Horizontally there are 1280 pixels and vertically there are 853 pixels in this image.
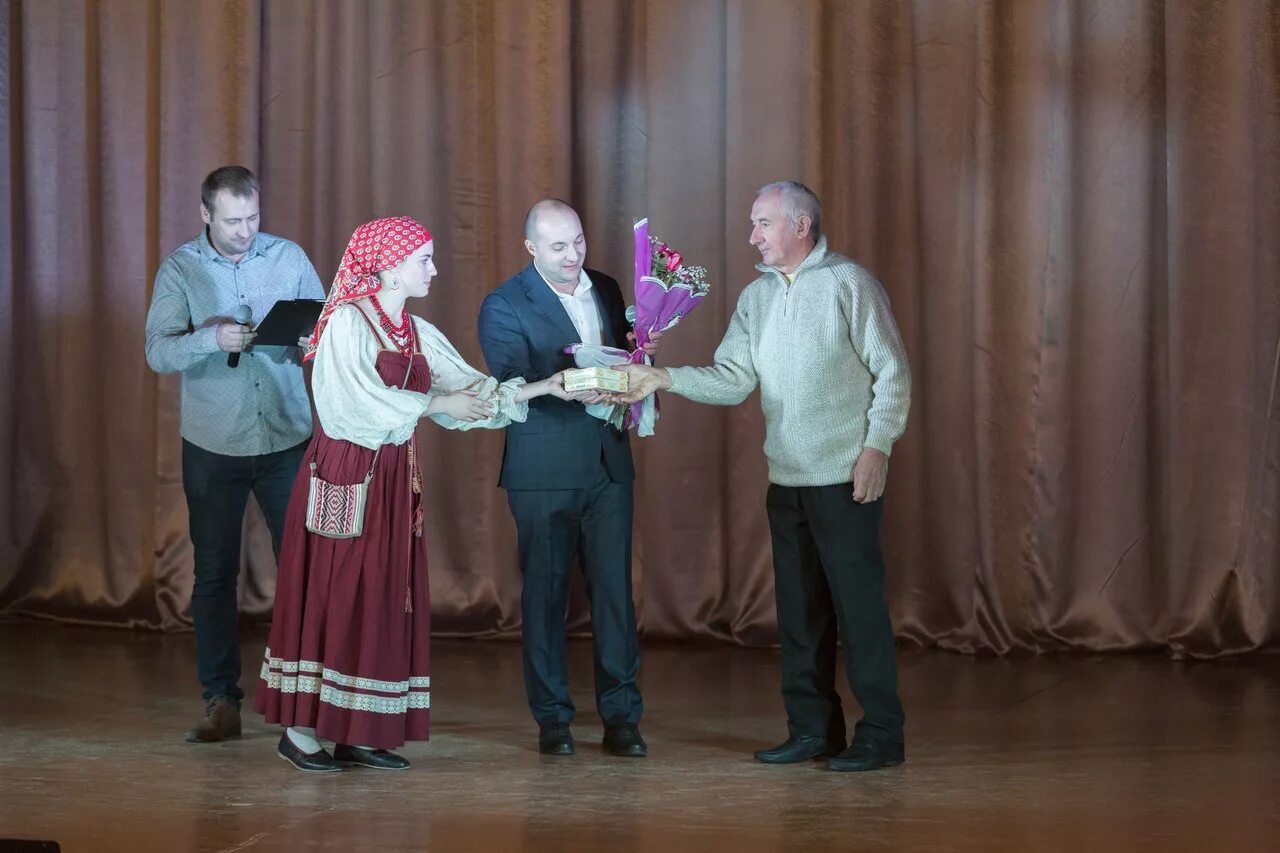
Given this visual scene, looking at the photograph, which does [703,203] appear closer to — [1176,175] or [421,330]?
[1176,175]

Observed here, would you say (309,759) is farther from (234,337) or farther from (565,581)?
(234,337)

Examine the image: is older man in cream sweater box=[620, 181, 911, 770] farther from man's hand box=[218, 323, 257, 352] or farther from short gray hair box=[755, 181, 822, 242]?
man's hand box=[218, 323, 257, 352]

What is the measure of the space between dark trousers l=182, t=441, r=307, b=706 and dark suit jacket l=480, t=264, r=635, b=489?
73 centimetres

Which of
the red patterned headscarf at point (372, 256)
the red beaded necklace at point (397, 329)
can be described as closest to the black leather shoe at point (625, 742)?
the red beaded necklace at point (397, 329)

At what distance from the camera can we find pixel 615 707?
4.09 metres

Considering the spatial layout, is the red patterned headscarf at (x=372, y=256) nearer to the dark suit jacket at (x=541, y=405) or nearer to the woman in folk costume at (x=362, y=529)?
the woman in folk costume at (x=362, y=529)

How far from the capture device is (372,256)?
12.4 feet

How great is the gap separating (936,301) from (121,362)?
3.33m

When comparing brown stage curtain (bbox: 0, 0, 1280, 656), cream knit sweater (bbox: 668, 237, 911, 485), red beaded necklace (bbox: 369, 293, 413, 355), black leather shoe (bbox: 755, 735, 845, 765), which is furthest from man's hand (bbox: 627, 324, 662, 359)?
brown stage curtain (bbox: 0, 0, 1280, 656)

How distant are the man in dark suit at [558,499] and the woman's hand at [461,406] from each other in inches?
9.1

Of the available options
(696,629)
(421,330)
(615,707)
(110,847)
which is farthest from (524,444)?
(696,629)

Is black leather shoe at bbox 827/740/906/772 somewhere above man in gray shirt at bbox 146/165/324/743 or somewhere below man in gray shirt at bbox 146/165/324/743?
below

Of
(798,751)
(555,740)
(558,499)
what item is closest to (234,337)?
(558,499)

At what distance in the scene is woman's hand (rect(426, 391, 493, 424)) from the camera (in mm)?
3814
